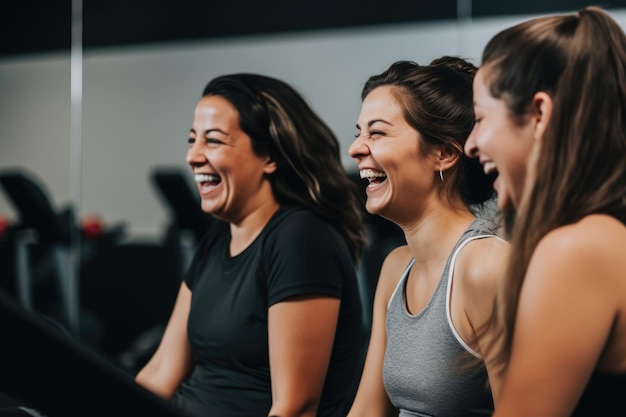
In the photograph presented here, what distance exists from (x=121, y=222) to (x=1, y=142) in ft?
3.01

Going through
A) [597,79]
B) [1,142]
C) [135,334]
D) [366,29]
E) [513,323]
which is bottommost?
[135,334]

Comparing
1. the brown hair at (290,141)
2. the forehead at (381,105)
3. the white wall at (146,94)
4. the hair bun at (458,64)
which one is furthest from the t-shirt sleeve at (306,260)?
the white wall at (146,94)

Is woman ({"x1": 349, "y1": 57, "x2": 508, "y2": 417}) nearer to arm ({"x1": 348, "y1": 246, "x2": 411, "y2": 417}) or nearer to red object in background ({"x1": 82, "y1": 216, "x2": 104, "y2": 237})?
arm ({"x1": 348, "y1": 246, "x2": 411, "y2": 417})

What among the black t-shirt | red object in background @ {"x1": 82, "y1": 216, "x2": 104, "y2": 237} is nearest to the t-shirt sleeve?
the black t-shirt

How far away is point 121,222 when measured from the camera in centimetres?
576

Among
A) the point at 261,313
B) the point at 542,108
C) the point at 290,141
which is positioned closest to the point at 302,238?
the point at 261,313

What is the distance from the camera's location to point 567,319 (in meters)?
1.06

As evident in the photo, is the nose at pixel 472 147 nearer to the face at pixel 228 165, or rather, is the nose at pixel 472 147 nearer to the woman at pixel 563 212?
the woman at pixel 563 212

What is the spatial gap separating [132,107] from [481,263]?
15.3 feet

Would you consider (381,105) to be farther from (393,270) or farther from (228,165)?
(228,165)

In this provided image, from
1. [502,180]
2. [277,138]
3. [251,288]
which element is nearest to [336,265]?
[251,288]

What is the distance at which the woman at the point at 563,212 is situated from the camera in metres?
1.06

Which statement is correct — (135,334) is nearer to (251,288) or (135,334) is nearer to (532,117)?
(251,288)

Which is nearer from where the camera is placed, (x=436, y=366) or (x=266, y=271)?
(x=436, y=366)
